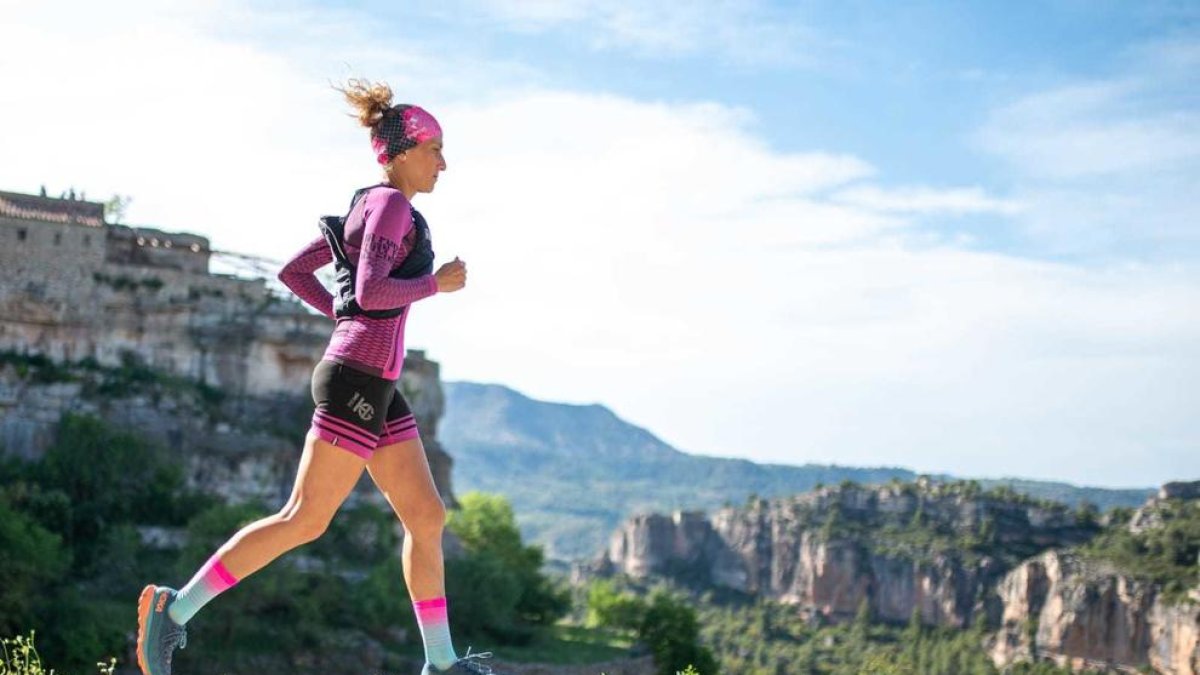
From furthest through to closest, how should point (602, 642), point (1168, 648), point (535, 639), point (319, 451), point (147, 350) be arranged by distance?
point (1168, 648) → point (602, 642) → point (535, 639) → point (147, 350) → point (319, 451)

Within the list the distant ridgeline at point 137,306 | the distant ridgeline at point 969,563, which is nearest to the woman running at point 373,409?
the distant ridgeline at point 137,306

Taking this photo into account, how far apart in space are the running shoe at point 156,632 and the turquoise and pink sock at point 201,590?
4cm

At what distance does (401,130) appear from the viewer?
322 inches

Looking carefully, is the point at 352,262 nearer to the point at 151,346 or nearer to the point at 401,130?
the point at 401,130

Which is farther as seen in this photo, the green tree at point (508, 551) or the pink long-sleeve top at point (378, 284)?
the green tree at point (508, 551)

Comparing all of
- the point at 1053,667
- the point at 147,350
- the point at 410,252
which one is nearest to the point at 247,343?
the point at 147,350

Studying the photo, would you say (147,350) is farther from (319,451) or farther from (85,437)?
(319,451)

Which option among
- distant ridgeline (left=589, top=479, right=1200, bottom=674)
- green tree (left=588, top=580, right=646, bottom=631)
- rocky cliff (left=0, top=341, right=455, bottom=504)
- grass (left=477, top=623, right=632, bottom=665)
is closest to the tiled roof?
rocky cliff (left=0, top=341, right=455, bottom=504)

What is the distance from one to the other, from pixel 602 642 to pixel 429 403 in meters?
11.0

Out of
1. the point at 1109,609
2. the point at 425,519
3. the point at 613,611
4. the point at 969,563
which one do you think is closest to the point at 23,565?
the point at 425,519

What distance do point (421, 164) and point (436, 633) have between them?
232 centimetres

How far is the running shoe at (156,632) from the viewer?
784 cm

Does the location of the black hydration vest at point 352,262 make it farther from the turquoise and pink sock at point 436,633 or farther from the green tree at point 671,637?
the green tree at point 671,637

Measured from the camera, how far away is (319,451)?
7801mm
